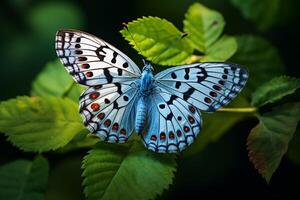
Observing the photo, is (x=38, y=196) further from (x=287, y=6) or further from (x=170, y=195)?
(x=287, y=6)

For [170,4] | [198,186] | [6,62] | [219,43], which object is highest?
[219,43]

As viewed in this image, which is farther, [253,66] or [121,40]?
[121,40]

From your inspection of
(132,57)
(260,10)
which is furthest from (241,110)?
(132,57)

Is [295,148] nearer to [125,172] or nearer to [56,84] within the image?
[125,172]

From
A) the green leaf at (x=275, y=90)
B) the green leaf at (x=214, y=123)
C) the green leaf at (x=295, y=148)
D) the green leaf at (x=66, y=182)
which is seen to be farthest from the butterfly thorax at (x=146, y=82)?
the green leaf at (x=66, y=182)

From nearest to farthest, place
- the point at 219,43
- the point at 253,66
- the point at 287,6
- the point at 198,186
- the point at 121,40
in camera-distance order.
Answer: the point at 219,43 → the point at 253,66 → the point at 287,6 → the point at 198,186 → the point at 121,40

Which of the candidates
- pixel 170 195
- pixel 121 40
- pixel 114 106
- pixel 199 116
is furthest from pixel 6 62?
pixel 199 116
